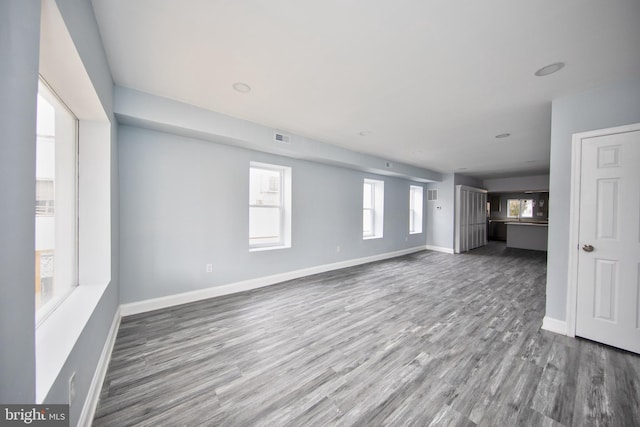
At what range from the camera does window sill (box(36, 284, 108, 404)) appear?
1.01 m

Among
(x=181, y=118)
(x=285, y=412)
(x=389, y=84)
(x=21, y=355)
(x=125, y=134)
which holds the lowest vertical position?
(x=285, y=412)

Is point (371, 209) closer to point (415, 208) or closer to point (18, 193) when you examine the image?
point (415, 208)

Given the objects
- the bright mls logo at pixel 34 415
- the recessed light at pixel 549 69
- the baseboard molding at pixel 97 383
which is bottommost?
the baseboard molding at pixel 97 383

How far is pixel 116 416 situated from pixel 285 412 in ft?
3.51

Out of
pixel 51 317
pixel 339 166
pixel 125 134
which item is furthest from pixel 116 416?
pixel 339 166

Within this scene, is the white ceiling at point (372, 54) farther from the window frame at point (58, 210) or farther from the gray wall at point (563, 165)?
the window frame at point (58, 210)

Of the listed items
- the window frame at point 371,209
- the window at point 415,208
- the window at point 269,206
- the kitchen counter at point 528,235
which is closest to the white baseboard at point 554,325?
the window at point 269,206

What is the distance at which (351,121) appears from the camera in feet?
11.3

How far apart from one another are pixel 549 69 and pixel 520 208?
32.9 ft

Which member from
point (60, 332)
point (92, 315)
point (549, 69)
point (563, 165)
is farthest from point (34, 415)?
point (563, 165)

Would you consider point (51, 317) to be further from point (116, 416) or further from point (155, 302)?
point (155, 302)

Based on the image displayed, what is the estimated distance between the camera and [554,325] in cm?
263

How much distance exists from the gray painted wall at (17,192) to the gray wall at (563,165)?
403 cm

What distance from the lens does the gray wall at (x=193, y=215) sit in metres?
2.93
